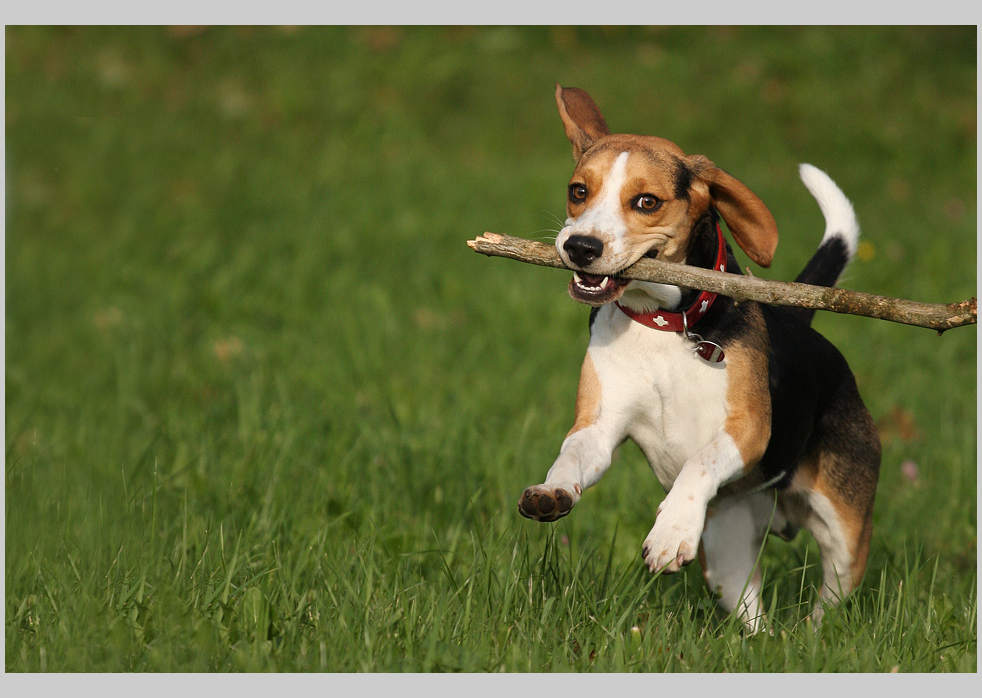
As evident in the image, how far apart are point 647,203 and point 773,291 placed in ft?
1.56

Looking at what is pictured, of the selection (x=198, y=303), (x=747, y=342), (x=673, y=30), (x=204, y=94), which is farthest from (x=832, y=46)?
(x=747, y=342)

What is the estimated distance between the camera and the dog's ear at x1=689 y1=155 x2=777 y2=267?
3.17m

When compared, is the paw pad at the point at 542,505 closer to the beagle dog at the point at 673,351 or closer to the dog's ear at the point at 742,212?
the beagle dog at the point at 673,351

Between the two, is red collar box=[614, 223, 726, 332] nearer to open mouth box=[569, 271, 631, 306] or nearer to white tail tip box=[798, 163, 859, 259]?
open mouth box=[569, 271, 631, 306]

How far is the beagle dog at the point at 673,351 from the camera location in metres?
2.97

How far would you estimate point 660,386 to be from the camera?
10.7 feet

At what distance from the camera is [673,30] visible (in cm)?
1348

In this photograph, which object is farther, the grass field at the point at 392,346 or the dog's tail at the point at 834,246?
the dog's tail at the point at 834,246

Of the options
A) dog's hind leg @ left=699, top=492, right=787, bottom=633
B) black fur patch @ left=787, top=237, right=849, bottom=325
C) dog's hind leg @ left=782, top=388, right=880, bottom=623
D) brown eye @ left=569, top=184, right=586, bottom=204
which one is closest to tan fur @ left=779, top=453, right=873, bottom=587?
dog's hind leg @ left=782, top=388, right=880, bottom=623

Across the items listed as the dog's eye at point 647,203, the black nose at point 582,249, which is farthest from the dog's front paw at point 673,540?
the dog's eye at point 647,203

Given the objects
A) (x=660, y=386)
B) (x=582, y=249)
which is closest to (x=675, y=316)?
(x=660, y=386)

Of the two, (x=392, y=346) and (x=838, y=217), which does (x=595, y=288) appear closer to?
(x=838, y=217)

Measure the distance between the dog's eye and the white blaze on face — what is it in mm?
65

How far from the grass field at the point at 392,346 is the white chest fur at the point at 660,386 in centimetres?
58
